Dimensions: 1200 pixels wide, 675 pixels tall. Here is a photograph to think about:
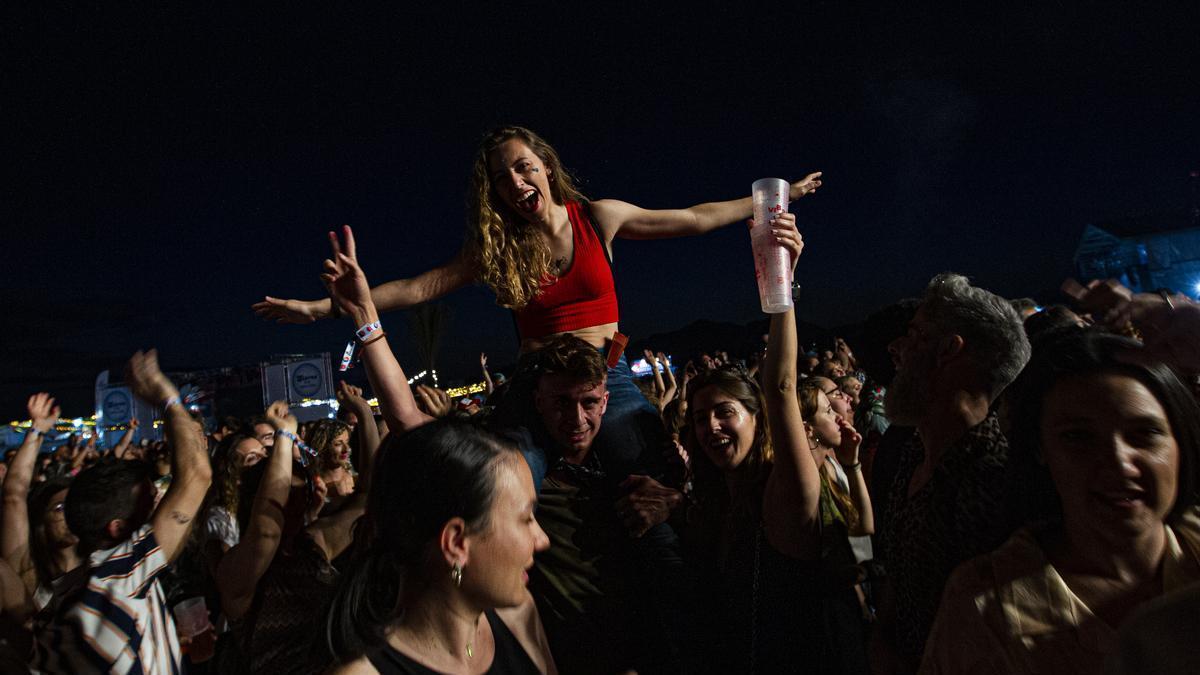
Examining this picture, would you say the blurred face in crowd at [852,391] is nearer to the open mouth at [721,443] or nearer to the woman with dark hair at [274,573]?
the open mouth at [721,443]

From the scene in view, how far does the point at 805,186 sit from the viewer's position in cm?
299

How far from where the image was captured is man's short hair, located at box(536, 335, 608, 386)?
2.55 meters

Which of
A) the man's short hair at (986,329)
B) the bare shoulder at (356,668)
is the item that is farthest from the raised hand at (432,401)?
the man's short hair at (986,329)

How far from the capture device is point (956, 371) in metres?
2.03

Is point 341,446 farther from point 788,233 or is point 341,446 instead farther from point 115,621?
point 788,233

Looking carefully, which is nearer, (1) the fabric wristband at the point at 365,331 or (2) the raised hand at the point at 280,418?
(1) the fabric wristband at the point at 365,331

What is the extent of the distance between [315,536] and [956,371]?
2929 millimetres

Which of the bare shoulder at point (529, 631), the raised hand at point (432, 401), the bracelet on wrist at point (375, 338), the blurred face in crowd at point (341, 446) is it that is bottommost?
the bare shoulder at point (529, 631)

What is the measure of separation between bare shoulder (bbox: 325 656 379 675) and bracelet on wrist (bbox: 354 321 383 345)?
120 centimetres

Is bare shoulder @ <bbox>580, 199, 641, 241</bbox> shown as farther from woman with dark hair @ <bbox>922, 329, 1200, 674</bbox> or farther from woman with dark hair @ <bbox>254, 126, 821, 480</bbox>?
woman with dark hair @ <bbox>922, 329, 1200, 674</bbox>

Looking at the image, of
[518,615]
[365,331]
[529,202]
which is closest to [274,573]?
[365,331]

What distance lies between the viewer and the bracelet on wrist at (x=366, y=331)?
241cm

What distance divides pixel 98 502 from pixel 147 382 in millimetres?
609

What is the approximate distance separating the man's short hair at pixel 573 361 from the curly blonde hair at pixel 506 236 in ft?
0.95
